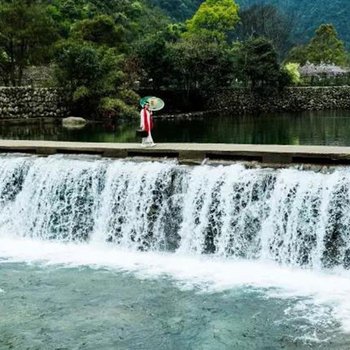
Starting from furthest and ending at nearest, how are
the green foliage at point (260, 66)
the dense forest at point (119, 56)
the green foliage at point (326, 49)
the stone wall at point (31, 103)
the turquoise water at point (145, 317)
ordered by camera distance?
the green foliage at point (326, 49) → the green foliage at point (260, 66) → the dense forest at point (119, 56) → the stone wall at point (31, 103) → the turquoise water at point (145, 317)

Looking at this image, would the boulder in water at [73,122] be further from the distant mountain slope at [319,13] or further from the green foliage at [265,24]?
the distant mountain slope at [319,13]

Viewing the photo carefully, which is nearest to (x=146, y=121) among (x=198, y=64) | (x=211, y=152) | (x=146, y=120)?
(x=146, y=120)

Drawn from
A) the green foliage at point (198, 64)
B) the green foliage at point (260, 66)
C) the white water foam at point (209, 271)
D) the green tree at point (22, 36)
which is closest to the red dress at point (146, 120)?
the white water foam at point (209, 271)

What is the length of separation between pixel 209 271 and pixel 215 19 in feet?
139

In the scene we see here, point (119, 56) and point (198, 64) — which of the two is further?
point (198, 64)

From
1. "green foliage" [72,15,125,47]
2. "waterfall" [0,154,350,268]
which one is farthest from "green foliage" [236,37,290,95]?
"waterfall" [0,154,350,268]

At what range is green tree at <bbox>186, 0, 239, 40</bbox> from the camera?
49.0 meters

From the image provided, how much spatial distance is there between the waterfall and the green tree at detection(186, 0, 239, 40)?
126ft

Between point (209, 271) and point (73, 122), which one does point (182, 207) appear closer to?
point (209, 271)

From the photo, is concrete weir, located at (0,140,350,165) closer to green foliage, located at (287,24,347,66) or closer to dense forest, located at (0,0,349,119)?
dense forest, located at (0,0,349,119)

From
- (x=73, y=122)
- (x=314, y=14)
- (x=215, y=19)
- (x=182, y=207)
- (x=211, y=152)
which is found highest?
(x=314, y=14)

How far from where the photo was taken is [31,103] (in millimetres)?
29062

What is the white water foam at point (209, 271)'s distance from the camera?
7.90m

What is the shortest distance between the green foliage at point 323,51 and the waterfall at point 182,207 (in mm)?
43000
